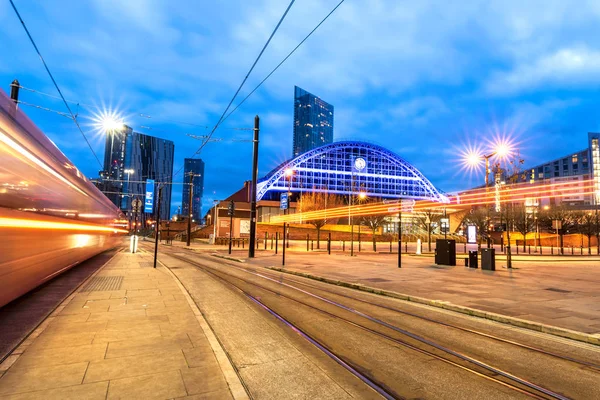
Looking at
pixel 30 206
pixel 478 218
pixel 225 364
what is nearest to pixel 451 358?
pixel 225 364

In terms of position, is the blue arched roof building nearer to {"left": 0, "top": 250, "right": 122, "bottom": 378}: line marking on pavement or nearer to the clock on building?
the clock on building

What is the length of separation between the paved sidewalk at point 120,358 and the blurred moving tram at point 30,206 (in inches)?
47.6

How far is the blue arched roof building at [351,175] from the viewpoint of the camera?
10981cm

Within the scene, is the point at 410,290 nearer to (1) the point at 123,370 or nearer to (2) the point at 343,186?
(1) the point at 123,370

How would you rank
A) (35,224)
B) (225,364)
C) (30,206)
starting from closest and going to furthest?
(225,364), (30,206), (35,224)

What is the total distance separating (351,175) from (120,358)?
4430 inches

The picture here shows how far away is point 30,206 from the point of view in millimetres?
7441

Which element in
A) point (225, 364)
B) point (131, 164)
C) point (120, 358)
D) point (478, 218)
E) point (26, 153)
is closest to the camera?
point (225, 364)

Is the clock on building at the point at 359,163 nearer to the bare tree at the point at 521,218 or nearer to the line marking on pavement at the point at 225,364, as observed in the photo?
the bare tree at the point at 521,218

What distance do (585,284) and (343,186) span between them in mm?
106355

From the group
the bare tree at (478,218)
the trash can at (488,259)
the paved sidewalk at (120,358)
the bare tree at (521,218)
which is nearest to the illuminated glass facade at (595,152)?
the bare tree at (521,218)

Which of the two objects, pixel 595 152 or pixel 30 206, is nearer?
pixel 30 206

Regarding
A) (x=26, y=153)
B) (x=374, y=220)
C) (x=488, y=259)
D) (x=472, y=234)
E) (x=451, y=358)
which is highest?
(x=374, y=220)

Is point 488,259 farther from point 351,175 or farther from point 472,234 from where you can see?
point 351,175
